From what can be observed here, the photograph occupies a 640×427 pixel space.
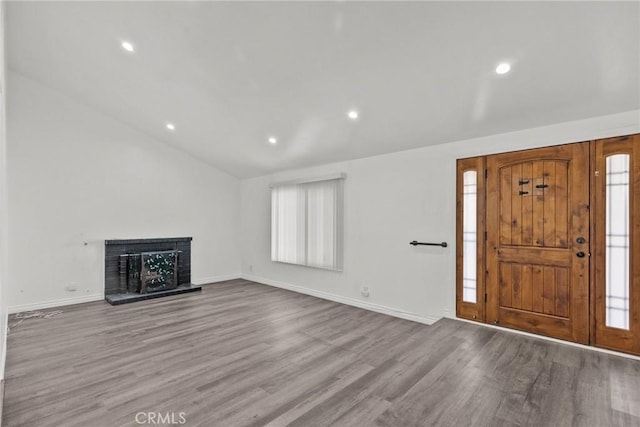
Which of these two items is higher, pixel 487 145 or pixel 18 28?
pixel 18 28

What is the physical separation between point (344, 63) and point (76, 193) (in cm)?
484

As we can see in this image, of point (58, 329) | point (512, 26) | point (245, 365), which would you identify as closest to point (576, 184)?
point (512, 26)

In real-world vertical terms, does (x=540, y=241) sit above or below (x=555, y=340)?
above

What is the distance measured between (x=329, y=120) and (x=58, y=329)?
13.9ft

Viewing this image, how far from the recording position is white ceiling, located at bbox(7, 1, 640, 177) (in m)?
2.23

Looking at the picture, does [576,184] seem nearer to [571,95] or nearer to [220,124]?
[571,95]

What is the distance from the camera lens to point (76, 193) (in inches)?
197

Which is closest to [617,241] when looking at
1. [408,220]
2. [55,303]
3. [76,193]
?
[408,220]

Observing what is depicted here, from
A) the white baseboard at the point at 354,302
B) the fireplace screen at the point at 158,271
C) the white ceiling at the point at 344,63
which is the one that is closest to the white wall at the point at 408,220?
the white baseboard at the point at 354,302

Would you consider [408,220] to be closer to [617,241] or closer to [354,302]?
[354,302]

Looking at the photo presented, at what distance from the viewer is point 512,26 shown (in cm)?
218

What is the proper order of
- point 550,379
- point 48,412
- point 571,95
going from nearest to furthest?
point 48,412, point 550,379, point 571,95

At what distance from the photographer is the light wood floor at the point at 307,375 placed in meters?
2.08

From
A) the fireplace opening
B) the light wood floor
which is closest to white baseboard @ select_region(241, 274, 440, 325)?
the light wood floor
